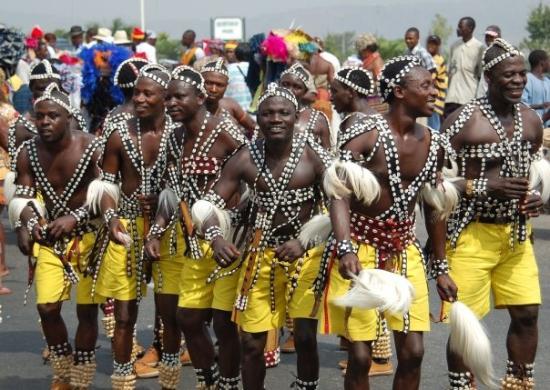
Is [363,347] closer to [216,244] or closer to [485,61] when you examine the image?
[216,244]

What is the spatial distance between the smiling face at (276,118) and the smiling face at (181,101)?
0.80 meters

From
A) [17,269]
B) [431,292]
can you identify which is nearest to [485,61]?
[431,292]

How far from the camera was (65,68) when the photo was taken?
48.8ft

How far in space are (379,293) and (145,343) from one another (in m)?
3.76

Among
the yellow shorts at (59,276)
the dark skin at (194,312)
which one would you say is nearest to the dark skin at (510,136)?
the dark skin at (194,312)

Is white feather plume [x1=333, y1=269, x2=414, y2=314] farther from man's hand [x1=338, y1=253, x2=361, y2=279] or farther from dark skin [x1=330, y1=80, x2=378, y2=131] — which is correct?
dark skin [x1=330, y1=80, x2=378, y2=131]

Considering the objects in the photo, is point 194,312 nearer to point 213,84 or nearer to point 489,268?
point 489,268

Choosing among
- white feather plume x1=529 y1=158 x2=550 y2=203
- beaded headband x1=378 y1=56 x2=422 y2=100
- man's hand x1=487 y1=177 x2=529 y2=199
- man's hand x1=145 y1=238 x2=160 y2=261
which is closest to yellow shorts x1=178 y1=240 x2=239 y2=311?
man's hand x1=145 y1=238 x2=160 y2=261

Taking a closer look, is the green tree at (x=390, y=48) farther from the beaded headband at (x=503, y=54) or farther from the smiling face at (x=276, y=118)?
the smiling face at (x=276, y=118)

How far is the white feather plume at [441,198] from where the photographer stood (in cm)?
641

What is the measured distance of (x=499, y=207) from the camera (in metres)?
6.85

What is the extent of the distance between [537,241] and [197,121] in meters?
7.38

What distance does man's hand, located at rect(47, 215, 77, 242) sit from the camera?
23.9 ft

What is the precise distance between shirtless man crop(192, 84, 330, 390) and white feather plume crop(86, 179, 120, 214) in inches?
34.3
